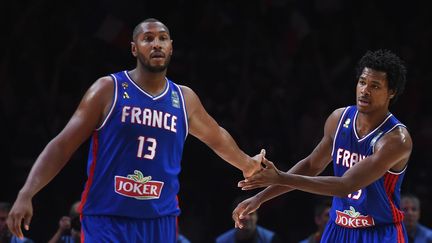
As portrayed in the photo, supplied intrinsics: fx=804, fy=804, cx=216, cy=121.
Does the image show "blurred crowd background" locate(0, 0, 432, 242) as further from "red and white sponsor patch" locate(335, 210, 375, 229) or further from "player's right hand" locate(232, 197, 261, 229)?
"red and white sponsor patch" locate(335, 210, 375, 229)

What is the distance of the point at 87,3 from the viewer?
10195mm

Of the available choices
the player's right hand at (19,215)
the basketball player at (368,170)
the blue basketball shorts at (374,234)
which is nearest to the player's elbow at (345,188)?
the basketball player at (368,170)

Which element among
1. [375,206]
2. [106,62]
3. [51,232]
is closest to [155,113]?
[375,206]

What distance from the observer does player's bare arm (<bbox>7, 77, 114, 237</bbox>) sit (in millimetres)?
4445

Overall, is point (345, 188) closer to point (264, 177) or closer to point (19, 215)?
point (264, 177)

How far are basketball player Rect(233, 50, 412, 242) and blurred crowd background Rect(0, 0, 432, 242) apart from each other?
323 cm

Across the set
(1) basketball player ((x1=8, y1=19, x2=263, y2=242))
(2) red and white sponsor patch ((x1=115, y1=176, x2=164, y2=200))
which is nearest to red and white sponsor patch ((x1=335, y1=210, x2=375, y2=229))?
(1) basketball player ((x1=8, y1=19, x2=263, y2=242))

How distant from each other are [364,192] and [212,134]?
110 centimetres

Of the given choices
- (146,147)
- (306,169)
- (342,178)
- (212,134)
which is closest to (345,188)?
(342,178)

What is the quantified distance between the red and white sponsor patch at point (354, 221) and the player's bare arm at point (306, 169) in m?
0.43

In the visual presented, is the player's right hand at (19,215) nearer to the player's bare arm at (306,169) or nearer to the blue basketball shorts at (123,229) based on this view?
the blue basketball shorts at (123,229)

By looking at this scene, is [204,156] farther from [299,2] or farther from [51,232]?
[299,2]

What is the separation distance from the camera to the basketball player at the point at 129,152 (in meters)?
4.76

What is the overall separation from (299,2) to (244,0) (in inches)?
31.6
